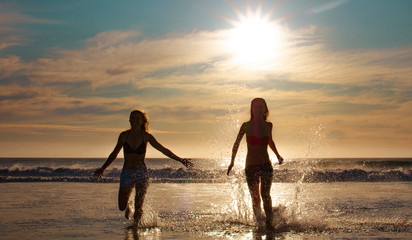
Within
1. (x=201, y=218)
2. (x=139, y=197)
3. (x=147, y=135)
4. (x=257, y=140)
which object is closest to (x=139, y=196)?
(x=139, y=197)

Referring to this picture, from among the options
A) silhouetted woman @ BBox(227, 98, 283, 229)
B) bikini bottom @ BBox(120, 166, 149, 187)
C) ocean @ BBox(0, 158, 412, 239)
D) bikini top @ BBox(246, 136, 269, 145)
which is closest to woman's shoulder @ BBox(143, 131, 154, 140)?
bikini bottom @ BBox(120, 166, 149, 187)

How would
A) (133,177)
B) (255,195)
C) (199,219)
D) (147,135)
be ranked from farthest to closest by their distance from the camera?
(199,219) → (255,195) → (147,135) → (133,177)

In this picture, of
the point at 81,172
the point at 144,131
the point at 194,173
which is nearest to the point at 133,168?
the point at 144,131

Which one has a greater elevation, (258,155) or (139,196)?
(258,155)

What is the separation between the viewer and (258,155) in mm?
6766

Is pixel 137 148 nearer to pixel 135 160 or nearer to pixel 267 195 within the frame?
pixel 135 160

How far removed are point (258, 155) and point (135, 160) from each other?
2.07 metres

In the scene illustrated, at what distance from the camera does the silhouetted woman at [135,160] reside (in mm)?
6586

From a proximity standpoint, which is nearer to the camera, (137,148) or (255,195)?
(137,148)

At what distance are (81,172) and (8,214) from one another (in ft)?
70.2

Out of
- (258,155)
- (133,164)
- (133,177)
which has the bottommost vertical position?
(133,177)

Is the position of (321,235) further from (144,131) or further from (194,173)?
(194,173)

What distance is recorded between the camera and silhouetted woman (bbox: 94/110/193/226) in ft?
21.6

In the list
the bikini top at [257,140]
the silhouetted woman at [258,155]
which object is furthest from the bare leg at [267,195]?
the bikini top at [257,140]
